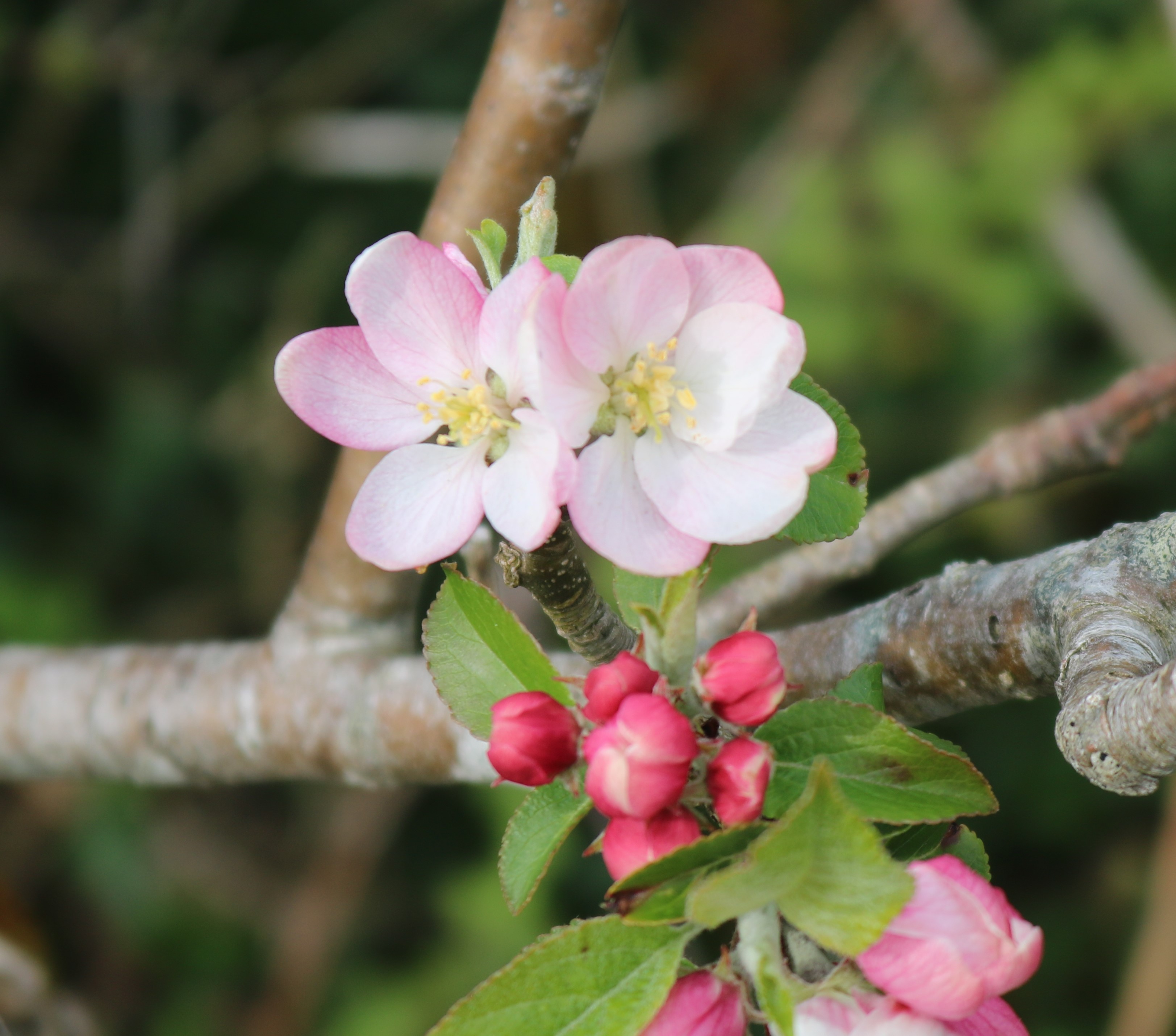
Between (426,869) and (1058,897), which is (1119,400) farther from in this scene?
(426,869)

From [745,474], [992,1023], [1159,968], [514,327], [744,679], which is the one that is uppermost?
[514,327]

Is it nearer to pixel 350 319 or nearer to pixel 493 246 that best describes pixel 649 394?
pixel 493 246

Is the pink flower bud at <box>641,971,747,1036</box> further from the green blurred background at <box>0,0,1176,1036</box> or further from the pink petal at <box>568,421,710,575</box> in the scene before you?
the green blurred background at <box>0,0,1176,1036</box>

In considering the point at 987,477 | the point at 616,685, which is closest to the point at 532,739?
the point at 616,685

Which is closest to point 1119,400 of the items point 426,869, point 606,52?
point 606,52

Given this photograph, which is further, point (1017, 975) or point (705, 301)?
point (705, 301)
